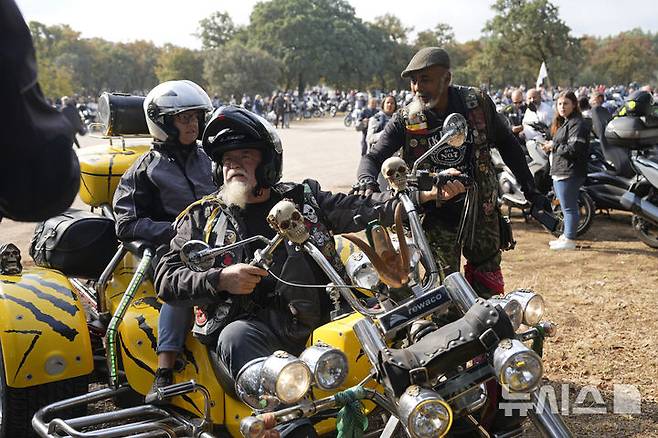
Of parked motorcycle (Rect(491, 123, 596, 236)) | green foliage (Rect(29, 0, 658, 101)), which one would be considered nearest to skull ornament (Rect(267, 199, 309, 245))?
parked motorcycle (Rect(491, 123, 596, 236))

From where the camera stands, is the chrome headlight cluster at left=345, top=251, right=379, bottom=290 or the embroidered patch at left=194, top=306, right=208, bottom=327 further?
the embroidered patch at left=194, top=306, right=208, bottom=327

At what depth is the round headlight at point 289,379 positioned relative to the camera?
7.07 ft

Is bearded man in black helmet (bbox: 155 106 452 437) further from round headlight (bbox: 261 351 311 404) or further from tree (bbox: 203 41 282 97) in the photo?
tree (bbox: 203 41 282 97)

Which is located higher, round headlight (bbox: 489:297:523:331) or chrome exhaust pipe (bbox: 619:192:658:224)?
round headlight (bbox: 489:297:523:331)

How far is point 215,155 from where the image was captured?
325cm

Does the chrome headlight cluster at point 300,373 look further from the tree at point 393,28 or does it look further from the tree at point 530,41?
the tree at point 393,28

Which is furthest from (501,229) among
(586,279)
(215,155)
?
(586,279)

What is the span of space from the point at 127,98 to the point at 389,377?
3429 millimetres

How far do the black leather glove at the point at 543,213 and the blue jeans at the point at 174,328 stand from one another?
179 centimetres

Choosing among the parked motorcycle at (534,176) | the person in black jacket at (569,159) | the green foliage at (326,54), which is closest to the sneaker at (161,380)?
the person in black jacket at (569,159)

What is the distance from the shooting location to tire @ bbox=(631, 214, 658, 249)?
27.8ft

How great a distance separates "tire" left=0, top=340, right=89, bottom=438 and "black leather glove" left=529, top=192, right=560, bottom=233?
250 cm

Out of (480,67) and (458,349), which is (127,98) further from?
(480,67)

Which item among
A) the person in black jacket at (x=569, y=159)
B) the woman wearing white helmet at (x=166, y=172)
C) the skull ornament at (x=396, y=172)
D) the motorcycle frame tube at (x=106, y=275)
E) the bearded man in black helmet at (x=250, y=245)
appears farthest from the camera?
the person in black jacket at (x=569, y=159)
